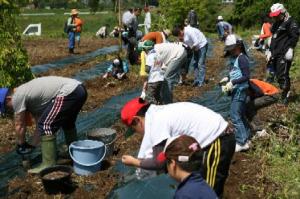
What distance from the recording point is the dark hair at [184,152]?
8.52 ft

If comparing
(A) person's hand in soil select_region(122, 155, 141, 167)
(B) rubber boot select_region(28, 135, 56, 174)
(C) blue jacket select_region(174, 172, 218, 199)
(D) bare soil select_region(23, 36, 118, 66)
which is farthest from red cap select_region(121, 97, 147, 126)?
(D) bare soil select_region(23, 36, 118, 66)

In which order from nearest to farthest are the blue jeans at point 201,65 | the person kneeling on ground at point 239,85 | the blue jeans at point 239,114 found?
1. the person kneeling on ground at point 239,85
2. the blue jeans at point 239,114
3. the blue jeans at point 201,65

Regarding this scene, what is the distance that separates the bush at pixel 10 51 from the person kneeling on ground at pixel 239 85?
420 cm

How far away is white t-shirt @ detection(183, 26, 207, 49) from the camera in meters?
10.3

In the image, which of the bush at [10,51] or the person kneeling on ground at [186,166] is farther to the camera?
the bush at [10,51]

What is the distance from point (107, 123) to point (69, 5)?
5461cm

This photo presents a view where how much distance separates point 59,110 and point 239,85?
7.48 feet

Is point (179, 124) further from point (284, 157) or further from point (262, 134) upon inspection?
point (262, 134)

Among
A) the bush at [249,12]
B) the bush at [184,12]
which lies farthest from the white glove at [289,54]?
the bush at [249,12]

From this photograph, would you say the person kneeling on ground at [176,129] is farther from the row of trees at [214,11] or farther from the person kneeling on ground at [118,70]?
the row of trees at [214,11]

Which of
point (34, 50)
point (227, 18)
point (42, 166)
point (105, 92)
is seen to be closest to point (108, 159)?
point (42, 166)

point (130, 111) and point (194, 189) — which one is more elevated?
point (130, 111)

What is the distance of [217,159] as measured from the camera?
11.6 feet

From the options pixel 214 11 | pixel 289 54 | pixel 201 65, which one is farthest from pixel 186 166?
pixel 214 11
